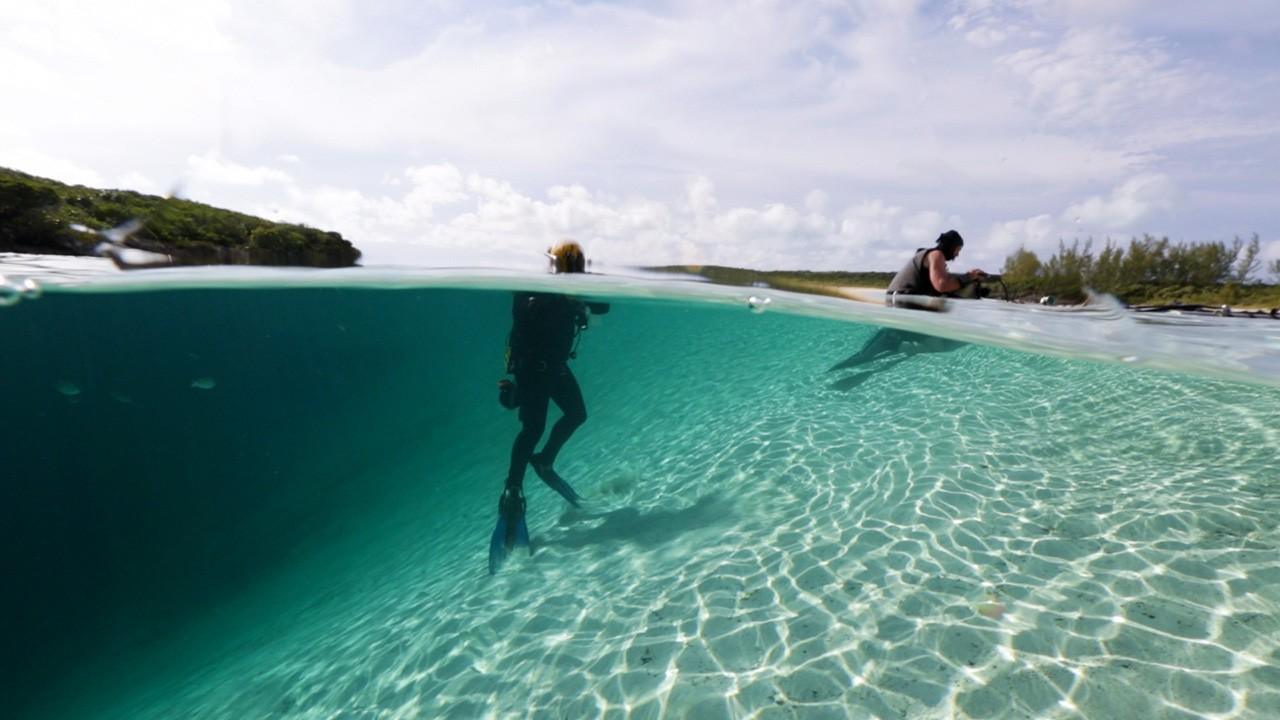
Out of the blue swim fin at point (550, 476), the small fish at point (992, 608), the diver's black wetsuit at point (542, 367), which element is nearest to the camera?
the small fish at point (992, 608)

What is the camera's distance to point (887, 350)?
12.8 metres

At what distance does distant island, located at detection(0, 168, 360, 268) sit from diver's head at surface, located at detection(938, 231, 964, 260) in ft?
36.1

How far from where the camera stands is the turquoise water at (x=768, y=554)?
427 centimetres

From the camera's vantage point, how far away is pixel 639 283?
1202 centimetres

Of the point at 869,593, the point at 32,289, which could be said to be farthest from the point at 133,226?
the point at 869,593

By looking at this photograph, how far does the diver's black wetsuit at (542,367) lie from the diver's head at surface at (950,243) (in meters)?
5.17

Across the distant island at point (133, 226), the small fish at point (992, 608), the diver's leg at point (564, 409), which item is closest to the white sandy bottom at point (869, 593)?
the small fish at point (992, 608)

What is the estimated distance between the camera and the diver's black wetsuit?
26.0 ft

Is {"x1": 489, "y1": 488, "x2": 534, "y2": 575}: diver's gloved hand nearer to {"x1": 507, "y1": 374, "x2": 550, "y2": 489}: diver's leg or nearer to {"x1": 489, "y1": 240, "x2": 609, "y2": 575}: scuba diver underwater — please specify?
{"x1": 489, "y1": 240, "x2": 609, "y2": 575}: scuba diver underwater

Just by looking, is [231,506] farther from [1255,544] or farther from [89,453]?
[1255,544]

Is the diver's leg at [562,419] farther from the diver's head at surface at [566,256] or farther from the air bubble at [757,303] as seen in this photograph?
the air bubble at [757,303]

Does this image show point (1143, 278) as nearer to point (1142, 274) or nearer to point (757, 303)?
point (1142, 274)

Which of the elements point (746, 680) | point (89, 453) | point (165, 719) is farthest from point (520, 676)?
point (89, 453)

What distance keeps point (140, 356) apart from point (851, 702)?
1644 inches
